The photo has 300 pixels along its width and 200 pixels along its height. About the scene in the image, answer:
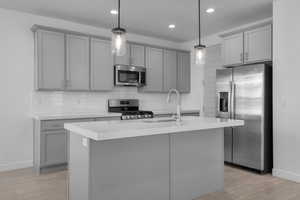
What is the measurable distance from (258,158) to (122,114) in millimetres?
2494

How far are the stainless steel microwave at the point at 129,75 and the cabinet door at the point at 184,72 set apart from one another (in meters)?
1.07

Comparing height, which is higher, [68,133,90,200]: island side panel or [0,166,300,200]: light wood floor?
[68,133,90,200]: island side panel

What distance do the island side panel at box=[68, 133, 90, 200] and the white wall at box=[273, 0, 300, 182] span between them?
9.50 ft

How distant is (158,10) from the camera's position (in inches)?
150

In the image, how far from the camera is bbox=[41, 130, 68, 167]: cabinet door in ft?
11.7

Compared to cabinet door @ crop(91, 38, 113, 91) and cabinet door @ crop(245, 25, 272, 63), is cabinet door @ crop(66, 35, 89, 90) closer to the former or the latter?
cabinet door @ crop(91, 38, 113, 91)

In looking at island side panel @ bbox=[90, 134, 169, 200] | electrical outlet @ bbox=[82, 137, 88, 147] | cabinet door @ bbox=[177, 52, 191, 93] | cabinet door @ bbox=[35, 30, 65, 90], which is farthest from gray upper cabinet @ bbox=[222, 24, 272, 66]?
electrical outlet @ bbox=[82, 137, 88, 147]

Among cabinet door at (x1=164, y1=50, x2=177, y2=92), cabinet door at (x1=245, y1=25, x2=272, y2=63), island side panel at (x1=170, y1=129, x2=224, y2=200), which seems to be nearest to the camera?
island side panel at (x1=170, y1=129, x2=224, y2=200)

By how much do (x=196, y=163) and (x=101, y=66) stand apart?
8.89ft

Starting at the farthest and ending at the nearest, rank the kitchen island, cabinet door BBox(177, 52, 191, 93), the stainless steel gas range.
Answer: cabinet door BBox(177, 52, 191, 93) < the stainless steel gas range < the kitchen island

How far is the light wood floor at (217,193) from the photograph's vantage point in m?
2.73

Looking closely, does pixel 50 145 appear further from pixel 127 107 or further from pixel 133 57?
pixel 133 57

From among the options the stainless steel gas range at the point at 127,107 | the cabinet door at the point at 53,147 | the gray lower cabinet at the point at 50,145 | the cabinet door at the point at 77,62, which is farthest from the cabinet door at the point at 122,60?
the cabinet door at the point at 53,147

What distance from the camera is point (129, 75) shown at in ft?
15.5
